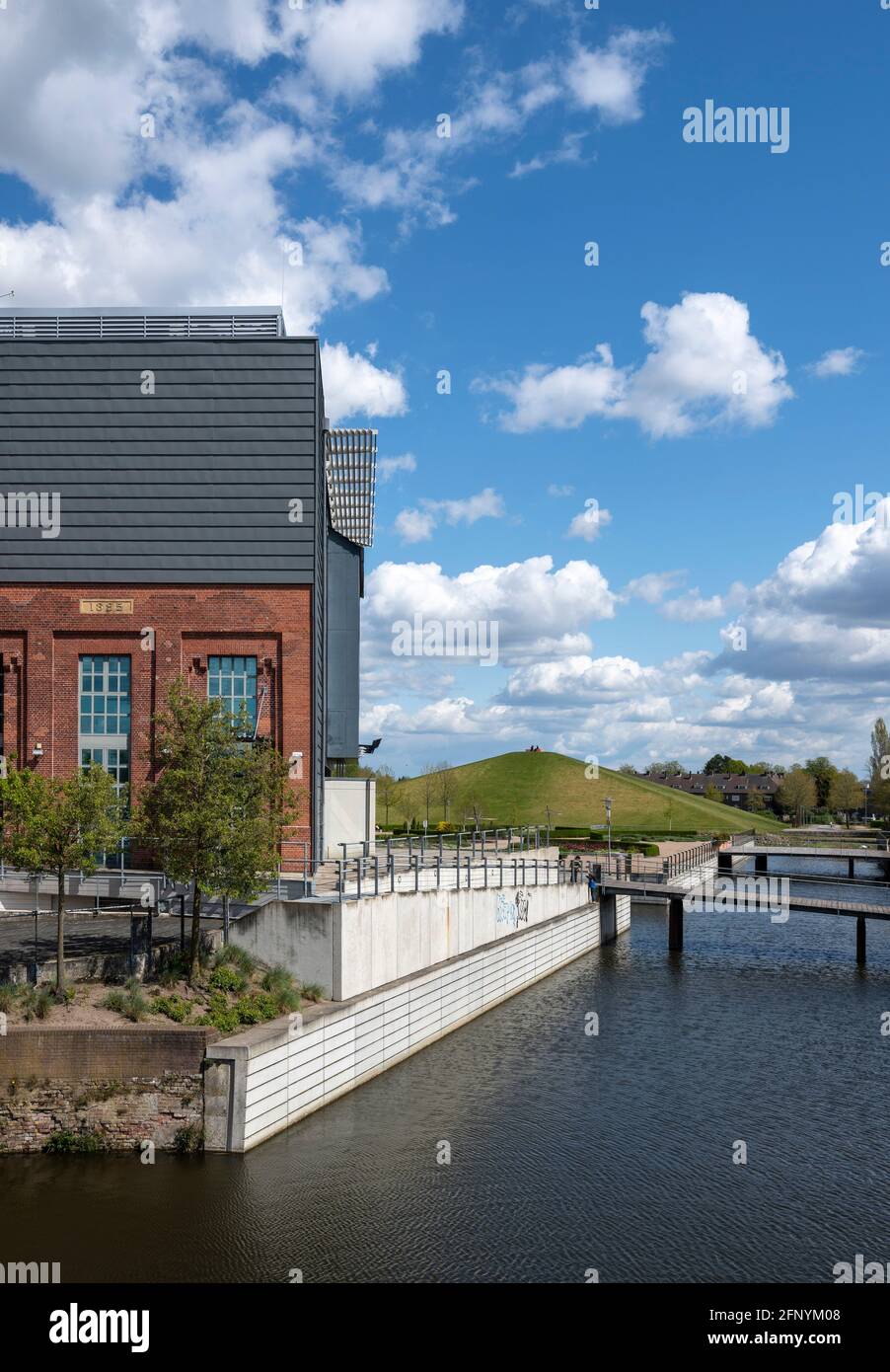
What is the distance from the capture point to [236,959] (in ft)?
80.7

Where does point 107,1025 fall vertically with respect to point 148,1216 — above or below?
above

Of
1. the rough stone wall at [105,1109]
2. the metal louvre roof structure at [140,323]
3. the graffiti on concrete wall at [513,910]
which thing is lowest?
the rough stone wall at [105,1109]

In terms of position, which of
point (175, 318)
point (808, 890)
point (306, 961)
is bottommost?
point (808, 890)

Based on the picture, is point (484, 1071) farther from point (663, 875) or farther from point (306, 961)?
point (663, 875)

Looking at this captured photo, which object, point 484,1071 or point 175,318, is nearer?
point 484,1071

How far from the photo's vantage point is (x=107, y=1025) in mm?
20562

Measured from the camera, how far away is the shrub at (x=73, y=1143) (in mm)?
19266

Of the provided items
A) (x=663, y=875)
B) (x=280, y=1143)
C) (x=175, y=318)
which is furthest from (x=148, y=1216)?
(x=663, y=875)

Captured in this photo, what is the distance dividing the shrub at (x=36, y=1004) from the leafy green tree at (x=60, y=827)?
97 centimetres

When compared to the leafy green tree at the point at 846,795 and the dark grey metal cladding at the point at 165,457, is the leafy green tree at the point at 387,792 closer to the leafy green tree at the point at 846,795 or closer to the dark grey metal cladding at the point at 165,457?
the dark grey metal cladding at the point at 165,457

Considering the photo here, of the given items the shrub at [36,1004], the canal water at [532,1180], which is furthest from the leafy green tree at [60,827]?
the canal water at [532,1180]
